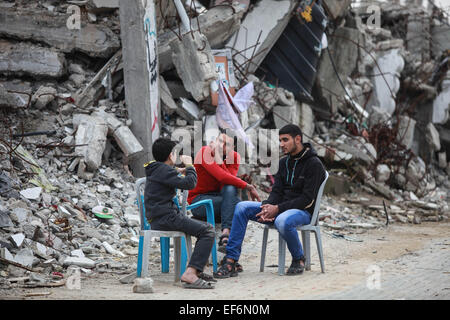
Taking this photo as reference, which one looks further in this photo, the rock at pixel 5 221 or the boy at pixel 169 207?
the rock at pixel 5 221

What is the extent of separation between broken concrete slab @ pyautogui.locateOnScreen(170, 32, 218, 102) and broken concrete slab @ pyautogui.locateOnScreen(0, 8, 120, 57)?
1150mm

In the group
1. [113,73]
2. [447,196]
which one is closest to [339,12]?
[447,196]

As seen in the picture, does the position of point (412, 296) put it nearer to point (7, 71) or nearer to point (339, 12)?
point (7, 71)

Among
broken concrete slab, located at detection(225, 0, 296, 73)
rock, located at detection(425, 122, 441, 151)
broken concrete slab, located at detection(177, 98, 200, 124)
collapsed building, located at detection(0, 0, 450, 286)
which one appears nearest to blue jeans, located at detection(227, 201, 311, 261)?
collapsed building, located at detection(0, 0, 450, 286)

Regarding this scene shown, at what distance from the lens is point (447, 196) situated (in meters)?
15.0

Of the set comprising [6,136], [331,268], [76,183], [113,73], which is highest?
[113,73]

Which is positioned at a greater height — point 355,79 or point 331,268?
point 355,79

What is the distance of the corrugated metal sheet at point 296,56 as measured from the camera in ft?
40.8

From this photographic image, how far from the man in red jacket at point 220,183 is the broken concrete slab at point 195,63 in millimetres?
3353

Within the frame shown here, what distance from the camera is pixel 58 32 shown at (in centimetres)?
942

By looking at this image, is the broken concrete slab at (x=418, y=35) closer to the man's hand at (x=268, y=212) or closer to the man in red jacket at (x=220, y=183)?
the man in red jacket at (x=220, y=183)

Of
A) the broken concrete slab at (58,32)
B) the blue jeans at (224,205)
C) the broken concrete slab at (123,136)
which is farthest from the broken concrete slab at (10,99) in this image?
the blue jeans at (224,205)

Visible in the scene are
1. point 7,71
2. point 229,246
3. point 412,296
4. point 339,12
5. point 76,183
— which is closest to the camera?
point 412,296
